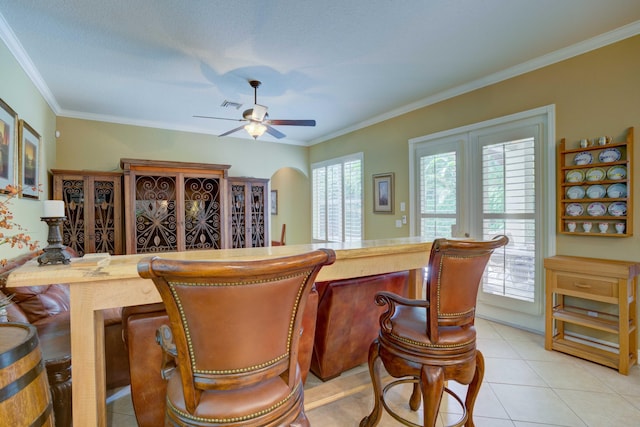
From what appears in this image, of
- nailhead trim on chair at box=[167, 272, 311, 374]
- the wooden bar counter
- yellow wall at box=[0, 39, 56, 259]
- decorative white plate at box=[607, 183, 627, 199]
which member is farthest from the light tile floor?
yellow wall at box=[0, 39, 56, 259]

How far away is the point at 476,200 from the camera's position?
3418 mm

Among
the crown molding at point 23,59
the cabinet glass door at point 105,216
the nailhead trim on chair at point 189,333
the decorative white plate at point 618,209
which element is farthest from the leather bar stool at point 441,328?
the cabinet glass door at point 105,216

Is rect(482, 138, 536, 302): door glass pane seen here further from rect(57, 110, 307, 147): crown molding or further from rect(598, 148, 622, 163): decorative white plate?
rect(57, 110, 307, 147): crown molding

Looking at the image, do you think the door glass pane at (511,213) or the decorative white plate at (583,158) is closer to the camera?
the decorative white plate at (583,158)

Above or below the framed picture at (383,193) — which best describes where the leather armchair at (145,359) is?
below

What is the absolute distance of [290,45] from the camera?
2.59m

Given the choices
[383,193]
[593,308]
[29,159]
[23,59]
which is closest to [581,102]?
[593,308]

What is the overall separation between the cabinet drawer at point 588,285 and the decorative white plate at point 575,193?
27.7 inches

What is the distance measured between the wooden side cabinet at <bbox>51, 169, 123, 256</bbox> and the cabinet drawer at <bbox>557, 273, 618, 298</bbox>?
16.6ft

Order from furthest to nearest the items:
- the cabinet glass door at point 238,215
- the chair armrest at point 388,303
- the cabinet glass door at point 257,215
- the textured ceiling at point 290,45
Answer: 1. the cabinet glass door at point 257,215
2. the cabinet glass door at point 238,215
3. the textured ceiling at point 290,45
4. the chair armrest at point 388,303

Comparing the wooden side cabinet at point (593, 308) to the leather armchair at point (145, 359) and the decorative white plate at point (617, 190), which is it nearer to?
the decorative white plate at point (617, 190)

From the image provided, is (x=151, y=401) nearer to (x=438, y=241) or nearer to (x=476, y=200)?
(x=438, y=241)

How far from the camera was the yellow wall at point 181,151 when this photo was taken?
14.1ft

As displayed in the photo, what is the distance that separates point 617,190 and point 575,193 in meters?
0.27
